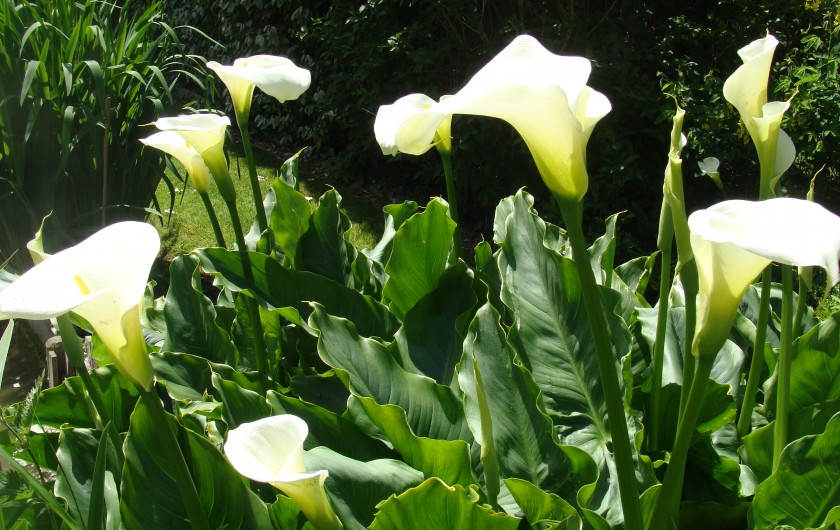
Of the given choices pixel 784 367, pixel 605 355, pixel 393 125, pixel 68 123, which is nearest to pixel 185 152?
pixel 393 125

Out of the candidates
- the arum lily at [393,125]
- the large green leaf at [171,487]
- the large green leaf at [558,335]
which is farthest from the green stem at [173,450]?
the large green leaf at [558,335]

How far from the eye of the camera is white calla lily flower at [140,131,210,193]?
1.36m

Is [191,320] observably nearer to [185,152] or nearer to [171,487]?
[185,152]

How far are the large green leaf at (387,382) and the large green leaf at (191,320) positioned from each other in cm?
33

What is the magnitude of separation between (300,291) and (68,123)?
1.76 metres

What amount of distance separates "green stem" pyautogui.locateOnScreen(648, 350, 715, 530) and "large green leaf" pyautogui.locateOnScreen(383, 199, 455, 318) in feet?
2.50

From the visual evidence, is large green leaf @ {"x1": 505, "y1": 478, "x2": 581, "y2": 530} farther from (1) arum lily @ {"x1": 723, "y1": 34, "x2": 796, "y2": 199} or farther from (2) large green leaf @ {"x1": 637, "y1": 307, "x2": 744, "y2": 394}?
(1) arum lily @ {"x1": 723, "y1": 34, "x2": 796, "y2": 199}

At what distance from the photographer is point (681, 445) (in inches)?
29.8

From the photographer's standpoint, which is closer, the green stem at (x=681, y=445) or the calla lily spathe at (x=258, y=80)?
the green stem at (x=681, y=445)

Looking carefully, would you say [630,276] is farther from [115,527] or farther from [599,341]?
[115,527]

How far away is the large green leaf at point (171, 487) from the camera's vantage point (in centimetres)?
99

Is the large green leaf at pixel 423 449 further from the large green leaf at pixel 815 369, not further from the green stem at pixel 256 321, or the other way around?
the large green leaf at pixel 815 369

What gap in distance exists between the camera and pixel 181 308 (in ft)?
5.12

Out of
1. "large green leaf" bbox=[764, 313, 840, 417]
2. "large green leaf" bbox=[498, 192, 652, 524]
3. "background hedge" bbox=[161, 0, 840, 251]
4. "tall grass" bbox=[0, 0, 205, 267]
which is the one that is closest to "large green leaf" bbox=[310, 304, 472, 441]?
"large green leaf" bbox=[498, 192, 652, 524]
